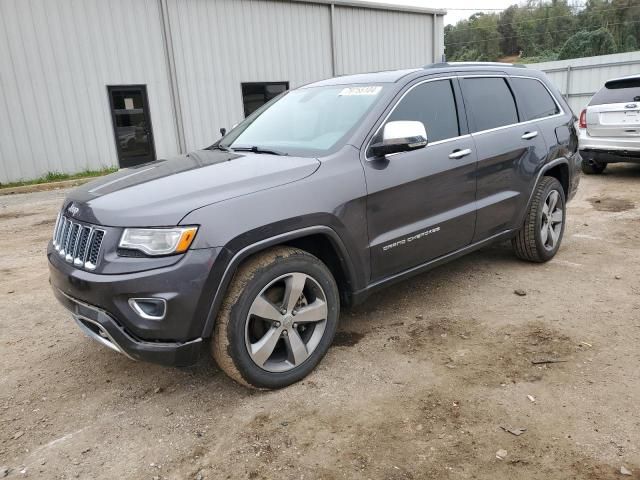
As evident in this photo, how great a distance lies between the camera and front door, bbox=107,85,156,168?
1273 cm

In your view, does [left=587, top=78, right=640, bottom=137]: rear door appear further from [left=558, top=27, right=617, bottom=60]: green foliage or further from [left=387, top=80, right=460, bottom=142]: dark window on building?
[left=558, top=27, right=617, bottom=60]: green foliage

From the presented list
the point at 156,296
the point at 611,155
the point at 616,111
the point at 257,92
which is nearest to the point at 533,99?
the point at 156,296

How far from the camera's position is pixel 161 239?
8.33 feet

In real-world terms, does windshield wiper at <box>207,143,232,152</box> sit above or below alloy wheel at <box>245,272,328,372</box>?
above

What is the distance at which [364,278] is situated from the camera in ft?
10.8

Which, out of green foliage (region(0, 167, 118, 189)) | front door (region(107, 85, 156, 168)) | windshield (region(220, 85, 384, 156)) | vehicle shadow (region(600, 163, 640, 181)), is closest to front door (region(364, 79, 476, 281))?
windshield (region(220, 85, 384, 156))

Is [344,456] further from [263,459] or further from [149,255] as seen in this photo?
[149,255]

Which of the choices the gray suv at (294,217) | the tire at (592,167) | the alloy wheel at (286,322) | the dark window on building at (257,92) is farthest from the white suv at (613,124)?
the dark window on building at (257,92)

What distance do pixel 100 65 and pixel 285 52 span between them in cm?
525

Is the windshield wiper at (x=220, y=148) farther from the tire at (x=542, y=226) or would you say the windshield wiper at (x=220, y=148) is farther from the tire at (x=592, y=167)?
the tire at (x=592, y=167)

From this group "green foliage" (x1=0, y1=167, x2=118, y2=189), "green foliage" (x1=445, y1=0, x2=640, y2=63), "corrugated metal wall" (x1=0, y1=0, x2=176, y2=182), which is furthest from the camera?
"green foliage" (x1=445, y1=0, x2=640, y2=63)

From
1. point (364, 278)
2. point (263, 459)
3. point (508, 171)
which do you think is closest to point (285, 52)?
point (508, 171)

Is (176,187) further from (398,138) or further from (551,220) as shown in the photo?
(551,220)

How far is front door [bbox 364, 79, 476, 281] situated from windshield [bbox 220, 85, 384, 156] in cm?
Result: 27
